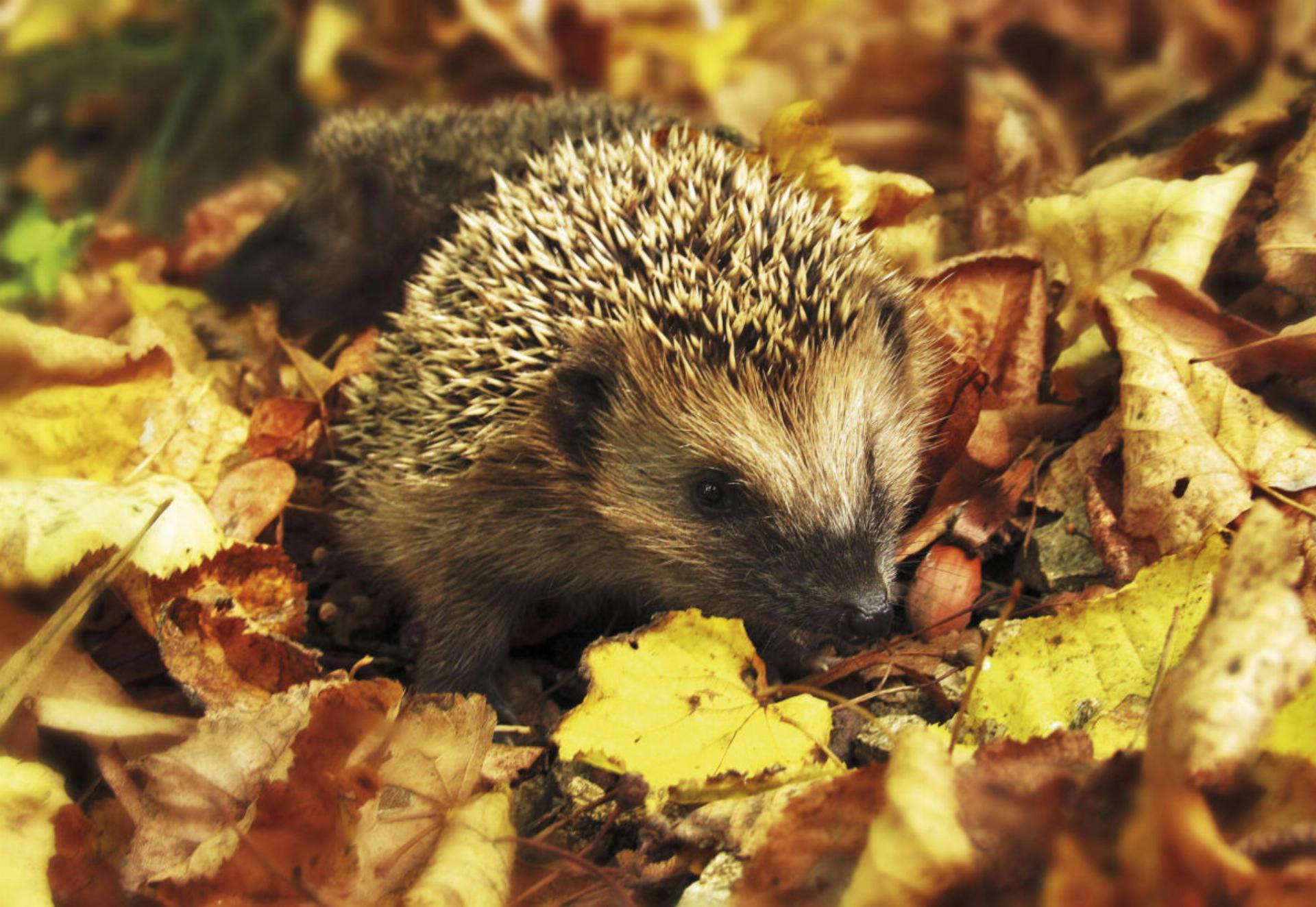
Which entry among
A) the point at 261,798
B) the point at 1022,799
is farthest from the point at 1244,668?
the point at 261,798

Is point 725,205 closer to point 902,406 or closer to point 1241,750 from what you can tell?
point 902,406

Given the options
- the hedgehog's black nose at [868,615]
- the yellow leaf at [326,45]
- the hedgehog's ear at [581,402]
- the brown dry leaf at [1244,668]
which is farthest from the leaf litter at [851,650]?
the yellow leaf at [326,45]

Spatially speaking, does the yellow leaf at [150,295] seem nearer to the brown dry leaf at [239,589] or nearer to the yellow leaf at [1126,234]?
the brown dry leaf at [239,589]

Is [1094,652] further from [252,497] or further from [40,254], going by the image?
[40,254]

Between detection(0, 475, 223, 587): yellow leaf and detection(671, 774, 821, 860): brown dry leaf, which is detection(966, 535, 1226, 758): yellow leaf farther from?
detection(0, 475, 223, 587): yellow leaf

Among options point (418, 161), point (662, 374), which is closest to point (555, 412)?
point (662, 374)
